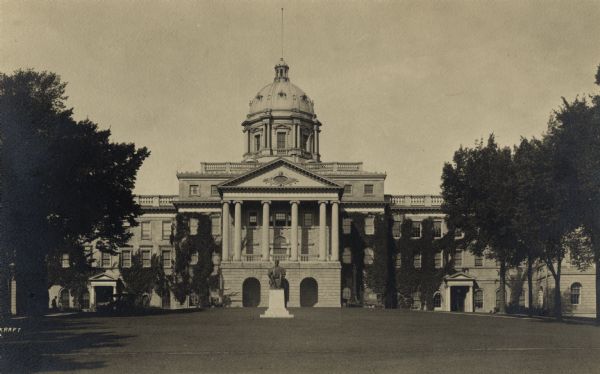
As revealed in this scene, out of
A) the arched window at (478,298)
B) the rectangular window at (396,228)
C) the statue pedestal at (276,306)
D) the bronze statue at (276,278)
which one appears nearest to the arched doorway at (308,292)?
the rectangular window at (396,228)

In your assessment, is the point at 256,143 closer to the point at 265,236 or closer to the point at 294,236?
the point at 265,236

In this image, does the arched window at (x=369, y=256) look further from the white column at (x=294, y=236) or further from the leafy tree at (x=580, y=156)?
the leafy tree at (x=580, y=156)

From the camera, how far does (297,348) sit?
96.3ft

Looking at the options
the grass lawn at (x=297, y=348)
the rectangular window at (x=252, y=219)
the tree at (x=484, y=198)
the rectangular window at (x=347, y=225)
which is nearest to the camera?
the grass lawn at (x=297, y=348)

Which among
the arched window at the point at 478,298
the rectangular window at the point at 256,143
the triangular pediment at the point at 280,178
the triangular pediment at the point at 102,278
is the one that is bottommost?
the arched window at the point at 478,298

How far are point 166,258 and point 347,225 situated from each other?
783 inches

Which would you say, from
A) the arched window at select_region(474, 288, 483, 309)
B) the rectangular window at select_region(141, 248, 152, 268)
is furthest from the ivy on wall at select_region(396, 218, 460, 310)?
the rectangular window at select_region(141, 248, 152, 268)

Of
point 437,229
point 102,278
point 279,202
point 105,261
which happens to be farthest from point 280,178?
point 105,261

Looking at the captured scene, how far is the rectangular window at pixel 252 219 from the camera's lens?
90625mm

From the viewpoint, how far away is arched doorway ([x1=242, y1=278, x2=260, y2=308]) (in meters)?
87.9

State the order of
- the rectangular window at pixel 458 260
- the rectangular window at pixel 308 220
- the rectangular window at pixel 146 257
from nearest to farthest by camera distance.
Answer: the rectangular window at pixel 308 220
the rectangular window at pixel 146 257
the rectangular window at pixel 458 260

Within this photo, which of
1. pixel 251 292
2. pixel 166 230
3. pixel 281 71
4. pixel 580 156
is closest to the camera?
pixel 580 156

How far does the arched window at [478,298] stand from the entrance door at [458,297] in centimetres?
206

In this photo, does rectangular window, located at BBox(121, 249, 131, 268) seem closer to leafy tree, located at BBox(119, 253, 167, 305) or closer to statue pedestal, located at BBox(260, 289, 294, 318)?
leafy tree, located at BBox(119, 253, 167, 305)
